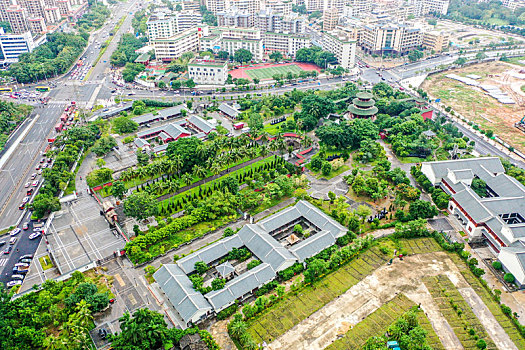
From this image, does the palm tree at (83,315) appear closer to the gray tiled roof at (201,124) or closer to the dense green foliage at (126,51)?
the gray tiled roof at (201,124)

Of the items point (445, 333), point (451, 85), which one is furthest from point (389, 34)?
point (445, 333)

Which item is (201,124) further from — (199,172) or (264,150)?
(199,172)

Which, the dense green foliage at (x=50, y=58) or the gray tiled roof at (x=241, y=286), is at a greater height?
the dense green foliage at (x=50, y=58)

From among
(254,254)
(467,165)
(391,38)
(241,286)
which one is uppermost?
(391,38)

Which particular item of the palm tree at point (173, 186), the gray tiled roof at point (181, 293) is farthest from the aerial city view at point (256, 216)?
the palm tree at point (173, 186)

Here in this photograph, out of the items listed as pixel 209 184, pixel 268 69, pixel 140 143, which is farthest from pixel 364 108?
pixel 268 69

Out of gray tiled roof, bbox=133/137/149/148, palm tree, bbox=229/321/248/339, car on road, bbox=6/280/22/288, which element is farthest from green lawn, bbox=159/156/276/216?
palm tree, bbox=229/321/248/339

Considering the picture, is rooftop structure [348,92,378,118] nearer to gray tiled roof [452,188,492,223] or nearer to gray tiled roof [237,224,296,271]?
gray tiled roof [452,188,492,223]
